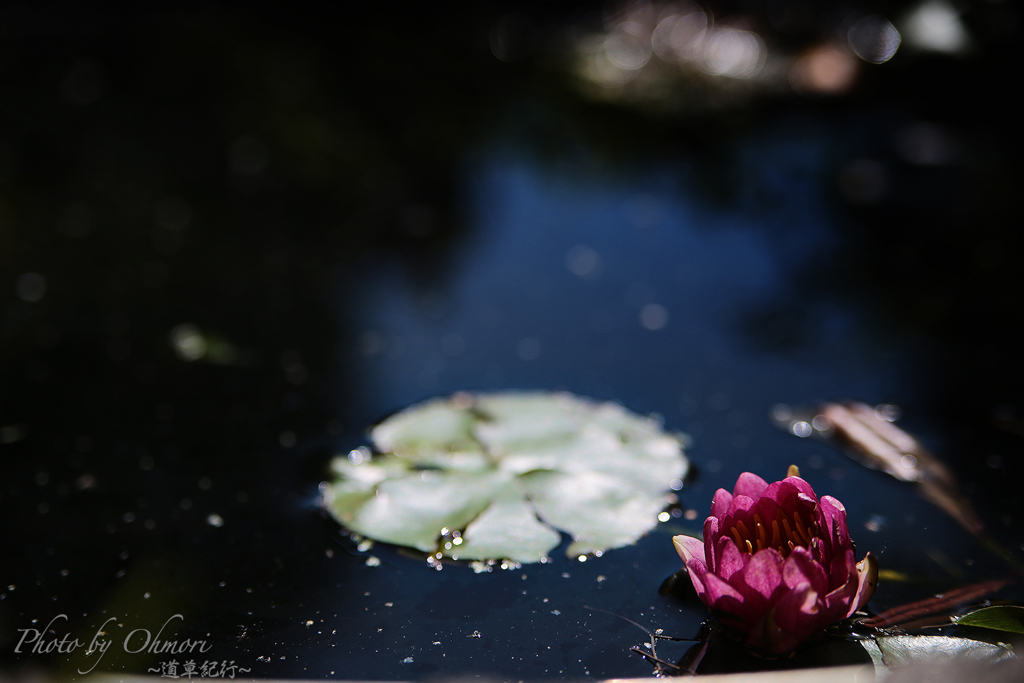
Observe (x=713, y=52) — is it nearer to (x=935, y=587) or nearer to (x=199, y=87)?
(x=199, y=87)

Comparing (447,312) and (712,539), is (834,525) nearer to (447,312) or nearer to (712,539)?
(712,539)

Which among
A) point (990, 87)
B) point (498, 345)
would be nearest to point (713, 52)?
point (990, 87)

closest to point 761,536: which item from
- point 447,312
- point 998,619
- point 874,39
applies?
point 998,619

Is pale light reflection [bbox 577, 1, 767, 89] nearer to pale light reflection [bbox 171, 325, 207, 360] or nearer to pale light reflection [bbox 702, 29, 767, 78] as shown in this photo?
pale light reflection [bbox 702, 29, 767, 78]

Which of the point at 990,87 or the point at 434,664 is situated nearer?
the point at 434,664

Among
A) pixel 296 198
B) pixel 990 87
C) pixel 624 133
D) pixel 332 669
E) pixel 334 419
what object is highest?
pixel 624 133

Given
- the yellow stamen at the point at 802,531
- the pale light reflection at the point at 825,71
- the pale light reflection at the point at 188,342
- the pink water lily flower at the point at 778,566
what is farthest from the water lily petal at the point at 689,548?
the pale light reflection at the point at 825,71
